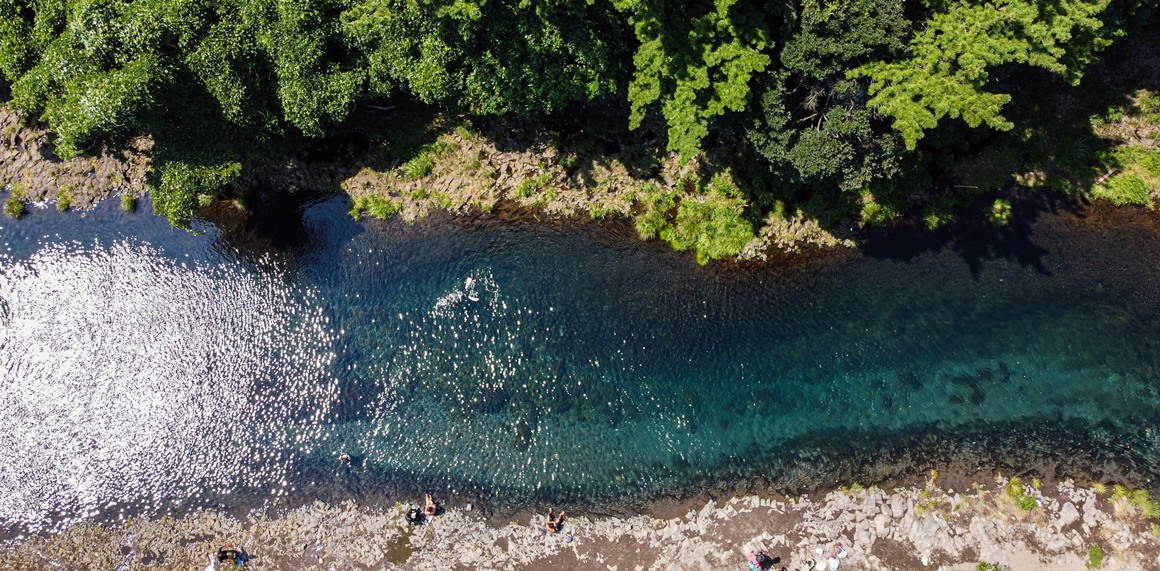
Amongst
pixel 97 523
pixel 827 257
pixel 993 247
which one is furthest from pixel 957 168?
pixel 97 523

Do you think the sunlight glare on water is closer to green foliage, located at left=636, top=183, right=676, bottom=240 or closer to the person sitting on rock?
the person sitting on rock

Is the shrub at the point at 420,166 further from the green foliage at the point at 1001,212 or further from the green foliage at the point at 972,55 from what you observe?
the green foliage at the point at 1001,212

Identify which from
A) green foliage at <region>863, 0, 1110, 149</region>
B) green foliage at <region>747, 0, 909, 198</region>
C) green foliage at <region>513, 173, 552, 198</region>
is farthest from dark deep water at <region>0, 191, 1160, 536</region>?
green foliage at <region>863, 0, 1110, 149</region>

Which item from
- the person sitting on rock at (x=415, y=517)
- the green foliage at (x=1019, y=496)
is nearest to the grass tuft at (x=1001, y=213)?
the green foliage at (x=1019, y=496)

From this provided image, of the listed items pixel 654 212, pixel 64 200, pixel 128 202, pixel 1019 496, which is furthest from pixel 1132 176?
pixel 64 200

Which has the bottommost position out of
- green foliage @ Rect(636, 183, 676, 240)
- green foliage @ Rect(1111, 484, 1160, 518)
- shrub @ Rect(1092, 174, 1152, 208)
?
green foliage @ Rect(1111, 484, 1160, 518)

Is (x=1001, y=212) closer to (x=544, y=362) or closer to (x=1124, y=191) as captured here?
(x=1124, y=191)

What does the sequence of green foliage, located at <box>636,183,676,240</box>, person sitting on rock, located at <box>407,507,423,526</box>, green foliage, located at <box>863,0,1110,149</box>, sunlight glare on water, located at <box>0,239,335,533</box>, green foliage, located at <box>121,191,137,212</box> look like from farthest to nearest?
1. green foliage, located at <box>121,191,137,212</box>
2. green foliage, located at <box>636,183,676,240</box>
3. sunlight glare on water, located at <box>0,239,335,533</box>
4. person sitting on rock, located at <box>407,507,423,526</box>
5. green foliage, located at <box>863,0,1110,149</box>
